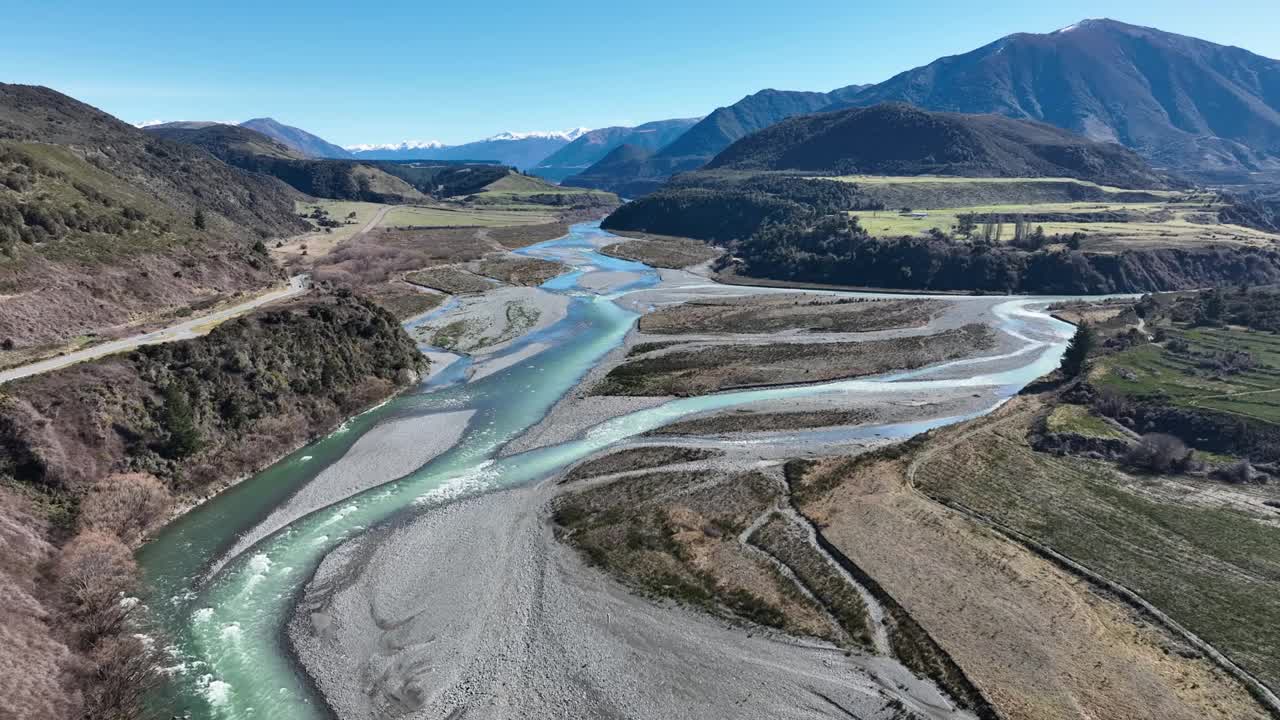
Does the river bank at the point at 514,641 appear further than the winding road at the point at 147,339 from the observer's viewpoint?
No

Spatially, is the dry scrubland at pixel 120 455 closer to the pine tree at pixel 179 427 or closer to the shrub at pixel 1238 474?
the pine tree at pixel 179 427

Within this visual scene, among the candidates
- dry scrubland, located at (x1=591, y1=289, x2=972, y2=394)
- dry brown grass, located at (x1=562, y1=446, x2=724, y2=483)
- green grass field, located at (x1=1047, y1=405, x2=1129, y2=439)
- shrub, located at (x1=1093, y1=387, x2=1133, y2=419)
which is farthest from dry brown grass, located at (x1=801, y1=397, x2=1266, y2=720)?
dry scrubland, located at (x1=591, y1=289, x2=972, y2=394)

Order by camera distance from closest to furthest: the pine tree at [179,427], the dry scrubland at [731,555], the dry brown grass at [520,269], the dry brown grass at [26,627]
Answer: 1. the dry brown grass at [26,627]
2. the dry scrubland at [731,555]
3. the pine tree at [179,427]
4. the dry brown grass at [520,269]

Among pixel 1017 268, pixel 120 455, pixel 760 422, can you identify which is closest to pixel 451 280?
pixel 760 422

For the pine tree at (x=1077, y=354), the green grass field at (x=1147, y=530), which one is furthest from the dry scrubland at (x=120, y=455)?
the pine tree at (x=1077, y=354)

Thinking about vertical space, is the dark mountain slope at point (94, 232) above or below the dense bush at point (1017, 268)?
above

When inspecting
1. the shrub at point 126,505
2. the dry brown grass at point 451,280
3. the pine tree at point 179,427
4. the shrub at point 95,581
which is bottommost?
the shrub at point 95,581

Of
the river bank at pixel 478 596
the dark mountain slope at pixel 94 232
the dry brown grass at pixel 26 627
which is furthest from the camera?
the dark mountain slope at pixel 94 232
